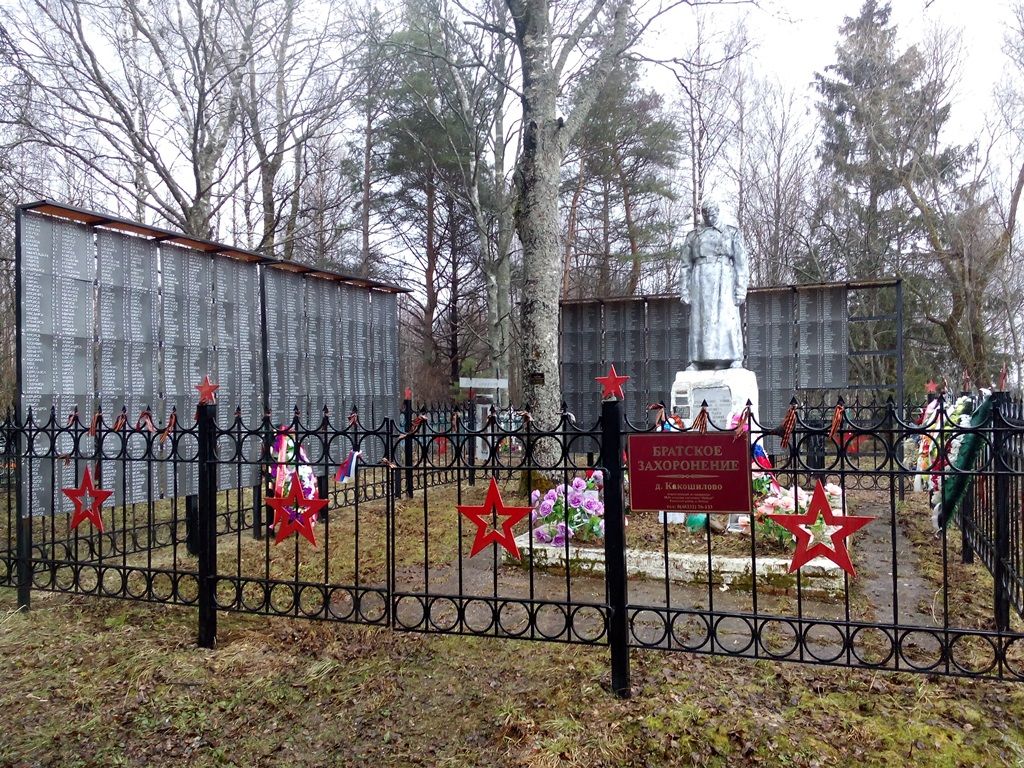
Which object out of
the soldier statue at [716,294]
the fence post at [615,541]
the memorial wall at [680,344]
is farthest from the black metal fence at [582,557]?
the memorial wall at [680,344]

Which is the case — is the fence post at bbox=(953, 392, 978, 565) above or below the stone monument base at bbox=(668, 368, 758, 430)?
below

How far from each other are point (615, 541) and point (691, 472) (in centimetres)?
48

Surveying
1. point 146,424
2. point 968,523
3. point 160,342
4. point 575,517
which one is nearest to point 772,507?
point 575,517

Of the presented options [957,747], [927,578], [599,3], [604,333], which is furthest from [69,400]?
[604,333]

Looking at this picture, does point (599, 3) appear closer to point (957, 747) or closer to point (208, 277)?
point (208, 277)

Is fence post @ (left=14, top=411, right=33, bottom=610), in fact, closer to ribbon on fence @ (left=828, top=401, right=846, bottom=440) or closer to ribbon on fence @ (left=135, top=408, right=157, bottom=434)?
ribbon on fence @ (left=135, top=408, right=157, bottom=434)

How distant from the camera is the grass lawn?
277 cm

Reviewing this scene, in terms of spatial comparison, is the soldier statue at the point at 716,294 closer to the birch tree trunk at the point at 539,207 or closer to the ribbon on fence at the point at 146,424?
the birch tree trunk at the point at 539,207

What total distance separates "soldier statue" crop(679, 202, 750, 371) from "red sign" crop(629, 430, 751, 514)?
4991mm

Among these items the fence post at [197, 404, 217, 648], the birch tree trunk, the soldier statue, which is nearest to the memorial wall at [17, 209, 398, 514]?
the fence post at [197, 404, 217, 648]

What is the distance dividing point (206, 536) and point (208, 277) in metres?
3.11

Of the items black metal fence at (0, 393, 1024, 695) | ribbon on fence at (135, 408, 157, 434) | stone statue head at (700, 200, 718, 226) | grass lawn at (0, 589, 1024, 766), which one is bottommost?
grass lawn at (0, 589, 1024, 766)

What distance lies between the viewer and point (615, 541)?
10.4 feet

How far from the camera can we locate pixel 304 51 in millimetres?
11148
